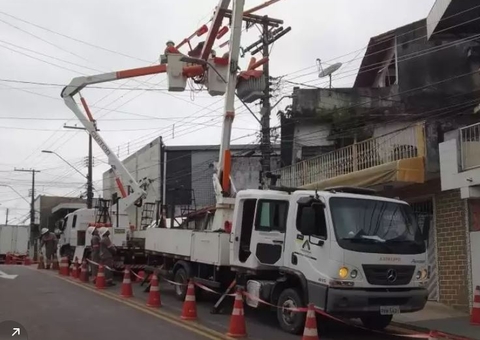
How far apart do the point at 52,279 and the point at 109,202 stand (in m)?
4.29

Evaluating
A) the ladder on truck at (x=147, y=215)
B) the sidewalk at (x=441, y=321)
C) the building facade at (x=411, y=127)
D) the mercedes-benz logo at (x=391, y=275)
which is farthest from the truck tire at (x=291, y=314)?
the ladder on truck at (x=147, y=215)

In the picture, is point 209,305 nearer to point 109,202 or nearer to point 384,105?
point 109,202

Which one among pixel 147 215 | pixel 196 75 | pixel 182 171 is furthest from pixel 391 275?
pixel 182 171

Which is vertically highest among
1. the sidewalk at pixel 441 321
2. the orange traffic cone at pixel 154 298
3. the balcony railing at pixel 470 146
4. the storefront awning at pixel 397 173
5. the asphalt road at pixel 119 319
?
the balcony railing at pixel 470 146

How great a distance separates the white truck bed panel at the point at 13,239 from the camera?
4534 cm

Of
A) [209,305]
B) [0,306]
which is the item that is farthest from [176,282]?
[0,306]

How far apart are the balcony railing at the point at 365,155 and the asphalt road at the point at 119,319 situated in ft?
18.1

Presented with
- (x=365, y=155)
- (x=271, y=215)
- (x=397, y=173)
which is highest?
(x=365, y=155)

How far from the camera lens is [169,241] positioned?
1498cm

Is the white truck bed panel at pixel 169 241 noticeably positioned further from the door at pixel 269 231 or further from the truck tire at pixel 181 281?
the door at pixel 269 231

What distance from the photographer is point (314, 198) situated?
9.95 meters

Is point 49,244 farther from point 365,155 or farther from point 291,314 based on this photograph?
point 291,314

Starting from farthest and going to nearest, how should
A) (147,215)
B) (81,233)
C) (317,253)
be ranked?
(81,233) → (147,215) → (317,253)

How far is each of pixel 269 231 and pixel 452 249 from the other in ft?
18.8
